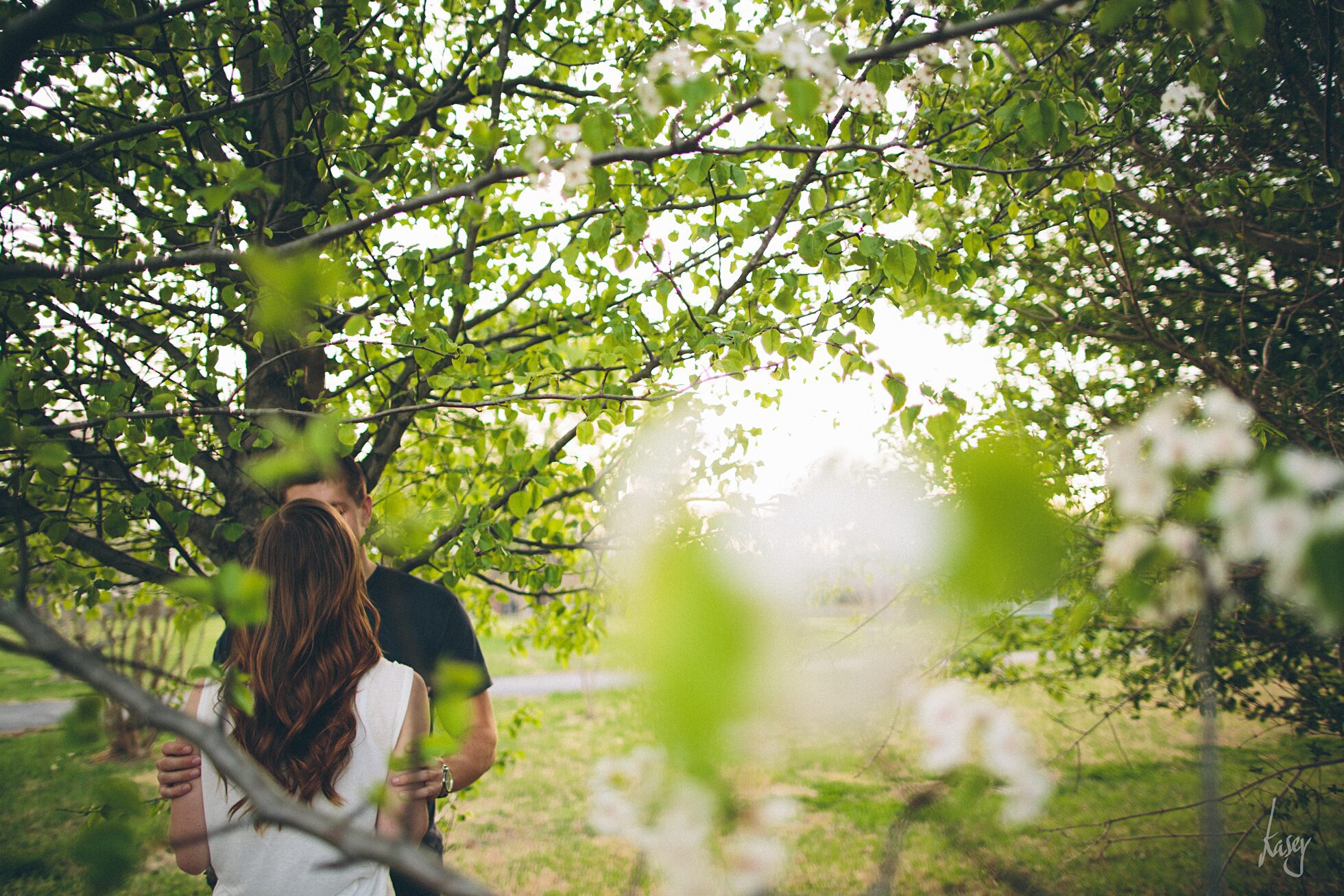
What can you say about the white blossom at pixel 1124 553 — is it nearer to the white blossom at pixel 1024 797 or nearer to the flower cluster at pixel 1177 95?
the white blossom at pixel 1024 797

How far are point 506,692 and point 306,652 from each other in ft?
38.4

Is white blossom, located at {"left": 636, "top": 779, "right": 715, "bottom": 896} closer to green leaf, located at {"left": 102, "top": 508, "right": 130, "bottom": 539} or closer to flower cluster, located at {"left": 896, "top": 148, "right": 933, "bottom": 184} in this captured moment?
flower cluster, located at {"left": 896, "top": 148, "right": 933, "bottom": 184}

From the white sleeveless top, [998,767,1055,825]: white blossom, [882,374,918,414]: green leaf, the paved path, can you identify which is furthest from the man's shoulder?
the paved path

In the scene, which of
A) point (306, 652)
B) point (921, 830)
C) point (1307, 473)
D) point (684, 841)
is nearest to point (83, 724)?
point (684, 841)

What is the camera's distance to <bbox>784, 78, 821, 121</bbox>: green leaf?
1.21 m

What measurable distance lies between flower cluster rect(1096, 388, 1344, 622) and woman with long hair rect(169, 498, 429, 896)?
1.39 metres

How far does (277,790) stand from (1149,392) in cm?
443

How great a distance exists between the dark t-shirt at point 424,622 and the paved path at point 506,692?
4.24 meters

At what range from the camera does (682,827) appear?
539mm

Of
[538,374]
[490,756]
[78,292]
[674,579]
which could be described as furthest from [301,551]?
[674,579]

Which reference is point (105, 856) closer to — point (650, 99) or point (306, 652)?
point (306, 652)

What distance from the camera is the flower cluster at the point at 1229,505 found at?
1.95ft

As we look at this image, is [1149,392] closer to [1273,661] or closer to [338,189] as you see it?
[1273,661]

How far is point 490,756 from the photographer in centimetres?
250
